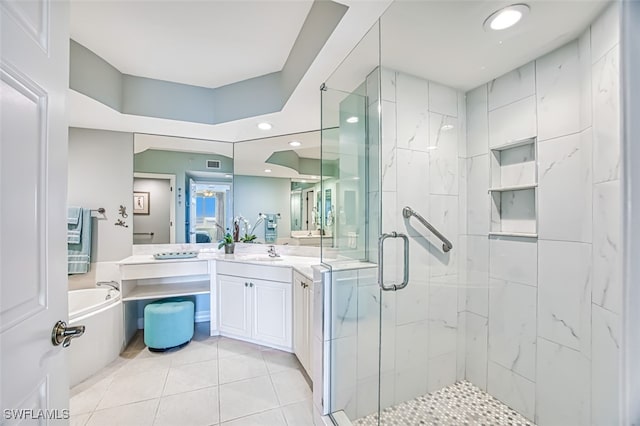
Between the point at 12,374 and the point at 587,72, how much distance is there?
2.40 meters

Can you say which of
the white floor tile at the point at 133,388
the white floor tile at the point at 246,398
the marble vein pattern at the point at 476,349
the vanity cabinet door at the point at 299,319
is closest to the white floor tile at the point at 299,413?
the white floor tile at the point at 246,398

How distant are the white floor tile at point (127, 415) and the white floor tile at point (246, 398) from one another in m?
0.44

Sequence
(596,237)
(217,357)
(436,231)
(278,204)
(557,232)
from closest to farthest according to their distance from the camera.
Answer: (596,237), (557,232), (436,231), (217,357), (278,204)

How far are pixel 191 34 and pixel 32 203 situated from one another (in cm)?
175

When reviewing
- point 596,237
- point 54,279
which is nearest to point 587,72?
point 596,237

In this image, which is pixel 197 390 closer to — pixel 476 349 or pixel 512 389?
pixel 476 349

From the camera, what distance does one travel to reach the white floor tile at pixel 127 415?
5.51ft

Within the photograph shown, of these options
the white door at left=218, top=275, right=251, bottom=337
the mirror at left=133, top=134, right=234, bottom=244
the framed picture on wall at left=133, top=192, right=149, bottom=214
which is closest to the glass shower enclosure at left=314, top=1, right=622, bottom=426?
the white door at left=218, top=275, right=251, bottom=337

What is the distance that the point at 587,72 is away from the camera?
137 cm

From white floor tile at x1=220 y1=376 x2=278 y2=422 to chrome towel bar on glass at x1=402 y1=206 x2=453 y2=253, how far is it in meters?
1.60

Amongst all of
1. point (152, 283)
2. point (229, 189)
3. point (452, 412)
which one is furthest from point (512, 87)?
point (152, 283)

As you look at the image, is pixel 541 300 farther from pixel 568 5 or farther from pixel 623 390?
pixel 568 5

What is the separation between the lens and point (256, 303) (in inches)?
104

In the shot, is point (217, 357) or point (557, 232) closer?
point (557, 232)
